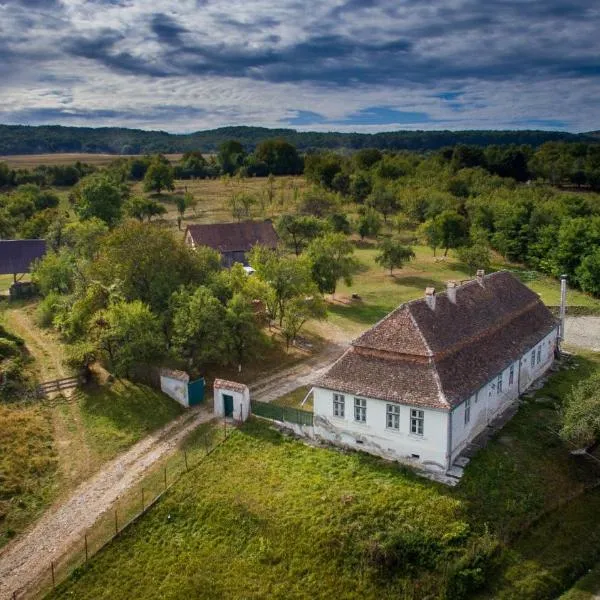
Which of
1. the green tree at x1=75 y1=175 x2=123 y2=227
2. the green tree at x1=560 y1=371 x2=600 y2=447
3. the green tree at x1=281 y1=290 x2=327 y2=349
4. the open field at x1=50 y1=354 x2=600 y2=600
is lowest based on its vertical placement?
the open field at x1=50 y1=354 x2=600 y2=600

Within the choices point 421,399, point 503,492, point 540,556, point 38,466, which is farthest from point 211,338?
point 540,556

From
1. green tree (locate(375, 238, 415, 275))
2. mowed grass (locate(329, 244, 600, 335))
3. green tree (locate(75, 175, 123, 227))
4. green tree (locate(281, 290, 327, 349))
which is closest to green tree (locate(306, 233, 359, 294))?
mowed grass (locate(329, 244, 600, 335))

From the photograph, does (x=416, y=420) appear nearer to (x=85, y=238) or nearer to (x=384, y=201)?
(x=85, y=238)

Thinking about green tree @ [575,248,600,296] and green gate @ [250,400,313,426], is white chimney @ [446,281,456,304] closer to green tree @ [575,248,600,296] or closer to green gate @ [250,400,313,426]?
green gate @ [250,400,313,426]

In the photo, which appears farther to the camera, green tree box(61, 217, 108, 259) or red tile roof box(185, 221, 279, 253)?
red tile roof box(185, 221, 279, 253)

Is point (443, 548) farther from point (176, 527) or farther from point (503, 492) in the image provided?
point (176, 527)

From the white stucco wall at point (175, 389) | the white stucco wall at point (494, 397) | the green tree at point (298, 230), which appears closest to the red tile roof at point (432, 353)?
the white stucco wall at point (494, 397)
